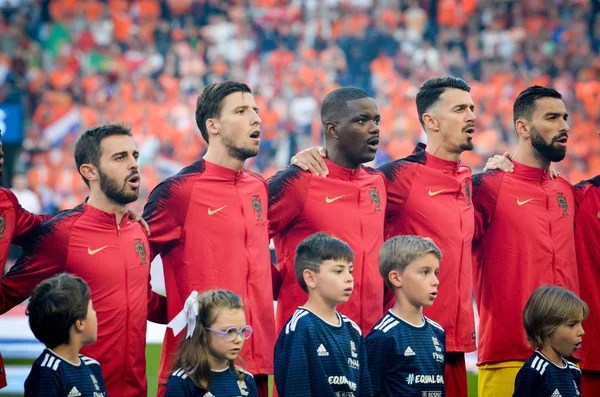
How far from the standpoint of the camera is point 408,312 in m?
5.58

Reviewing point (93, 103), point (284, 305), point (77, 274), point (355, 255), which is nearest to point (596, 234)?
point (355, 255)

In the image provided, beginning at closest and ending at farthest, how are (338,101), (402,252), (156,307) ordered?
(402,252) < (156,307) < (338,101)

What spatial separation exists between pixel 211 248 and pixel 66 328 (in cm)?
115

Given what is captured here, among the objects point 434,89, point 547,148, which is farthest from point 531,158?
point 434,89

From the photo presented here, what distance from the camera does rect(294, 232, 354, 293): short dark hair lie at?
534 centimetres

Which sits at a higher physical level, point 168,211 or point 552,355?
point 168,211

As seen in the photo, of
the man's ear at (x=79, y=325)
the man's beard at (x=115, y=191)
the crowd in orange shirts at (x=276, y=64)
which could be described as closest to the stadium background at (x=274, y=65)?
the crowd in orange shirts at (x=276, y=64)

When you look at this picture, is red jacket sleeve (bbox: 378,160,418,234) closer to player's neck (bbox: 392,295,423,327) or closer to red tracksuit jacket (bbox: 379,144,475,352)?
red tracksuit jacket (bbox: 379,144,475,352)

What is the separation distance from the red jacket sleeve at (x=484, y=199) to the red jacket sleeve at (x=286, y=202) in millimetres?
1278

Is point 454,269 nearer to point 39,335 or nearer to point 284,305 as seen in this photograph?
point 284,305

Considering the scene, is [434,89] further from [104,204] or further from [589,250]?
[104,204]

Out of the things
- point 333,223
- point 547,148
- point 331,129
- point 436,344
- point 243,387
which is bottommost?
point 243,387

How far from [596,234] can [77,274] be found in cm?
360

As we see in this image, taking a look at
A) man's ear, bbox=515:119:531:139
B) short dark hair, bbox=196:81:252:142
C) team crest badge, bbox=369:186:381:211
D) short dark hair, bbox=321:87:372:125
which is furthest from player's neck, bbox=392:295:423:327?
man's ear, bbox=515:119:531:139
